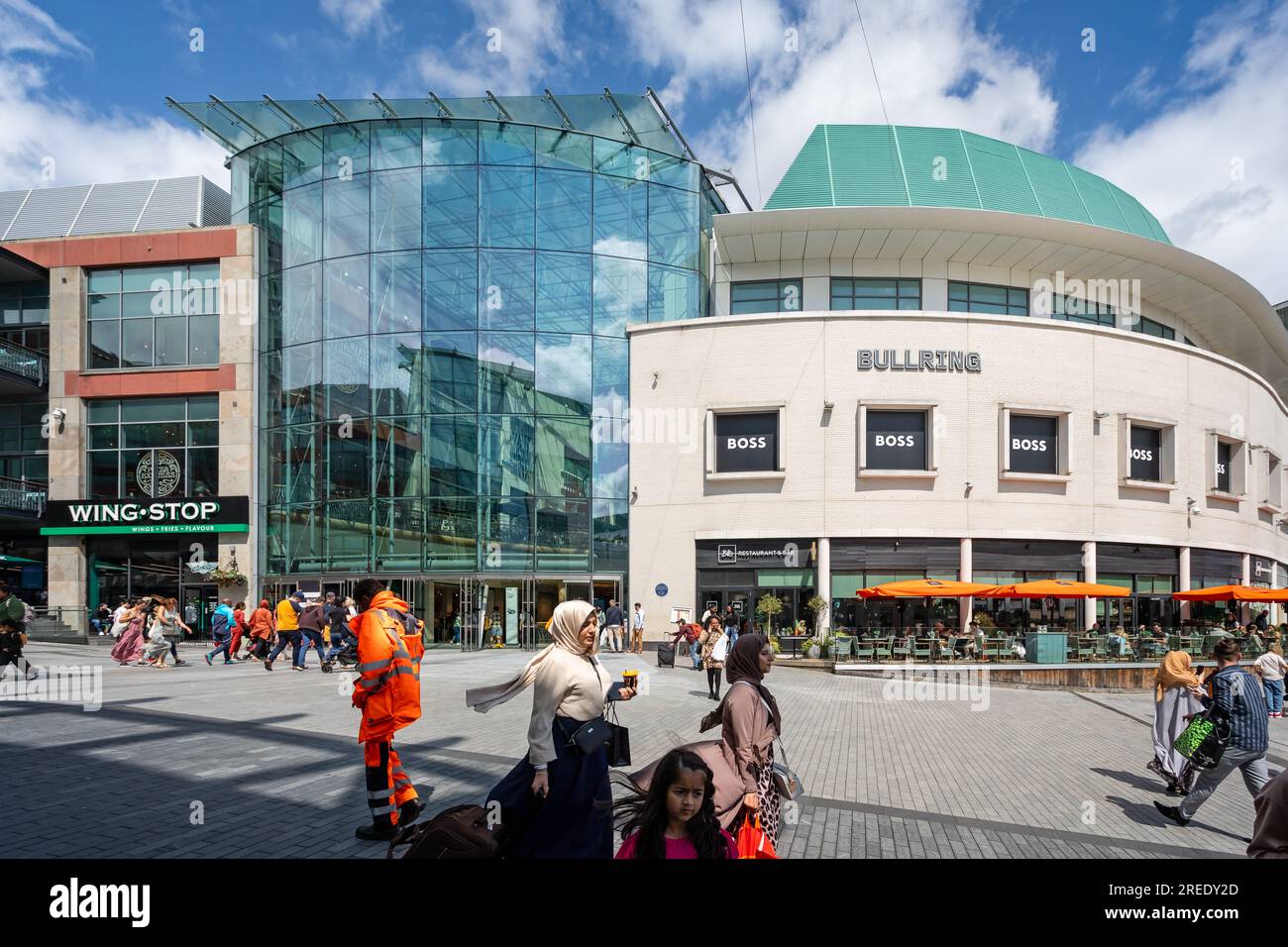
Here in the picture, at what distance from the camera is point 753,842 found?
4.21m

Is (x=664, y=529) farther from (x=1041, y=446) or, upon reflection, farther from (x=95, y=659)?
(x=95, y=659)

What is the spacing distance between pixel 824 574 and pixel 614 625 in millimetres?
7941

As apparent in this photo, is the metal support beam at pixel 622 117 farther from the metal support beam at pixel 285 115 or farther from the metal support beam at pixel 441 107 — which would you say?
the metal support beam at pixel 285 115

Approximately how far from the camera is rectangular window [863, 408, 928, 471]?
28.9m

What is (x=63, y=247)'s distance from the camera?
109ft

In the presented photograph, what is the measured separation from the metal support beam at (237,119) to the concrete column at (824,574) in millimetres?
28429

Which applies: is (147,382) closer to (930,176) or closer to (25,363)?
(25,363)

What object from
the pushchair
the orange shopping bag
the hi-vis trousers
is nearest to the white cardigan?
the orange shopping bag

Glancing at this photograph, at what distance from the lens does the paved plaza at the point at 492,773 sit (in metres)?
6.04

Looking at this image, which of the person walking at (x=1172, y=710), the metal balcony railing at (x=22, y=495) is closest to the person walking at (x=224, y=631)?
the metal balcony railing at (x=22, y=495)

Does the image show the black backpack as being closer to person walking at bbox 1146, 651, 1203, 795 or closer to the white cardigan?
the white cardigan

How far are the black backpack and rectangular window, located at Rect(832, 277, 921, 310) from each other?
31972 mm

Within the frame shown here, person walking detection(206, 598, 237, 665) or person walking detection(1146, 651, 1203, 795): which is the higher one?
person walking detection(1146, 651, 1203, 795)

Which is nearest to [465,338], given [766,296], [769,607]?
[766,296]
